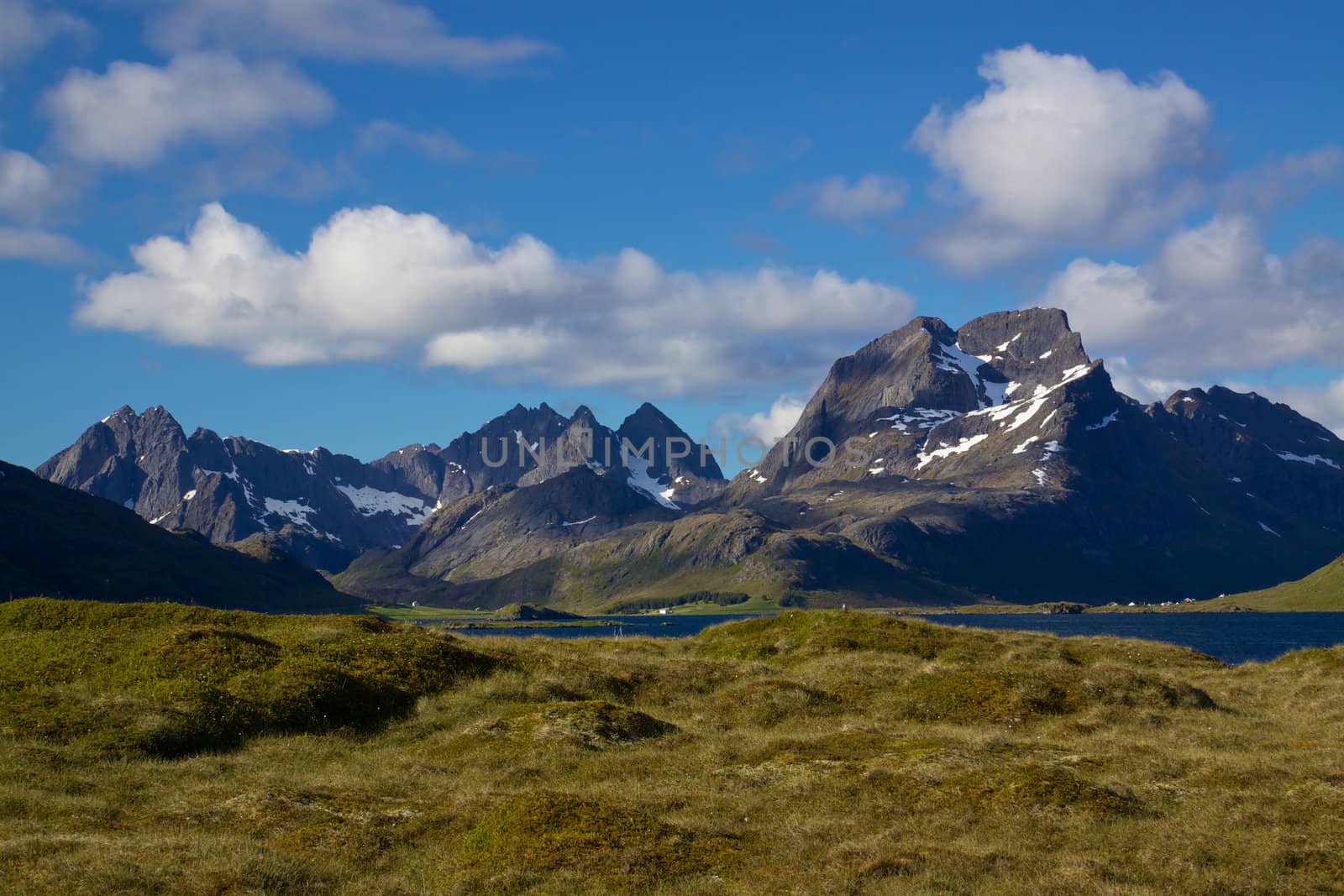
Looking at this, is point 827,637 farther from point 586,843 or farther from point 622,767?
point 586,843

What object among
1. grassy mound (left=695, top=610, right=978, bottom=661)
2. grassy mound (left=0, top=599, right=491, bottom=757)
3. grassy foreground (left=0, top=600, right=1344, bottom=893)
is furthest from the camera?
grassy mound (left=695, top=610, right=978, bottom=661)

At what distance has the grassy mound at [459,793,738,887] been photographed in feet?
80.7

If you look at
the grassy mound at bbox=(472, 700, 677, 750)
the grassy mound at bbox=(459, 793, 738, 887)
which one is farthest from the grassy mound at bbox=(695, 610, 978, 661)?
the grassy mound at bbox=(459, 793, 738, 887)

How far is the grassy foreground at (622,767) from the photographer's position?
24.2 m

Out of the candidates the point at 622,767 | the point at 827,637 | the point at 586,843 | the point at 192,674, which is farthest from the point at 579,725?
the point at 827,637

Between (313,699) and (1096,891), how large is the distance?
3159 cm

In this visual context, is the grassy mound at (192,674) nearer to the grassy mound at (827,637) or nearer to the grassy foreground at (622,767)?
the grassy foreground at (622,767)

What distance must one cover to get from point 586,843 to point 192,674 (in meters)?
25.5

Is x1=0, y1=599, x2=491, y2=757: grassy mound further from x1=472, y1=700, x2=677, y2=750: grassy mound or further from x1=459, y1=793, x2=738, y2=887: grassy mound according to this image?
x1=459, y1=793, x2=738, y2=887: grassy mound

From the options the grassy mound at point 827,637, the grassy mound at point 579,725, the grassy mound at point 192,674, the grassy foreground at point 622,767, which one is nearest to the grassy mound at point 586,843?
the grassy foreground at point 622,767

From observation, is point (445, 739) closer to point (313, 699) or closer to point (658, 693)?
point (313, 699)

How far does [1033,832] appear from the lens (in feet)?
89.0

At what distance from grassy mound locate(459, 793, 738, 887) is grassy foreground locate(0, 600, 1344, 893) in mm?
104

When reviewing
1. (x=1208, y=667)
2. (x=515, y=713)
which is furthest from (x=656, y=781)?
(x=1208, y=667)
